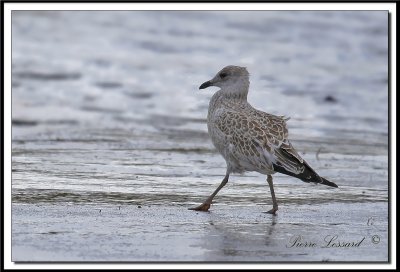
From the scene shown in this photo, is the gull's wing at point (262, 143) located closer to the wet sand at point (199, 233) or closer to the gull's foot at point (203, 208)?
the wet sand at point (199, 233)

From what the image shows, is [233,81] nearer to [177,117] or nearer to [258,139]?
[258,139]

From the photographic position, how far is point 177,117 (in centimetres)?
1498

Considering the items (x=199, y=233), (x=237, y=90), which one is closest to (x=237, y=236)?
(x=199, y=233)

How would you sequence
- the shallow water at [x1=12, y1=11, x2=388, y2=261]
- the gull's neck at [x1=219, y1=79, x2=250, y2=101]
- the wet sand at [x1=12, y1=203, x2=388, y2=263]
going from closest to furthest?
the wet sand at [x1=12, y1=203, x2=388, y2=263], the shallow water at [x1=12, y1=11, x2=388, y2=261], the gull's neck at [x1=219, y1=79, x2=250, y2=101]

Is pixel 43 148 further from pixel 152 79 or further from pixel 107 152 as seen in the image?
pixel 152 79

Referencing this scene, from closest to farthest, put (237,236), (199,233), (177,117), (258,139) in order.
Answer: (237,236)
(199,233)
(258,139)
(177,117)

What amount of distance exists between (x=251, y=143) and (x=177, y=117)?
20.5 ft

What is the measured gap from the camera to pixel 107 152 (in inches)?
464

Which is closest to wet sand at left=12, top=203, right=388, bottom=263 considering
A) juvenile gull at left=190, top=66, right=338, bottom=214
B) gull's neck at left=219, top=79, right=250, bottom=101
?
juvenile gull at left=190, top=66, right=338, bottom=214

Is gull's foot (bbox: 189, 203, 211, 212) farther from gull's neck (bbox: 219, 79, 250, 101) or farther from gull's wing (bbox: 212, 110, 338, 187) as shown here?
gull's neck (bbox: 219, 79, 250, 101)

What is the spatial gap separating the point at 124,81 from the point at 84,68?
150 centimetres

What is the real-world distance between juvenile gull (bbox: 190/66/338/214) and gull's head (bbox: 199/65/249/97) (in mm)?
74

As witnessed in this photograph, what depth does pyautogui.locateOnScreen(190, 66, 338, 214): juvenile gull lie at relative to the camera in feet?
28.1

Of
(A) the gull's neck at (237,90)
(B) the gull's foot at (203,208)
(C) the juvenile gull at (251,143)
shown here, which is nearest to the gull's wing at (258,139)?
(C) the juvenile gull at (251,143)
